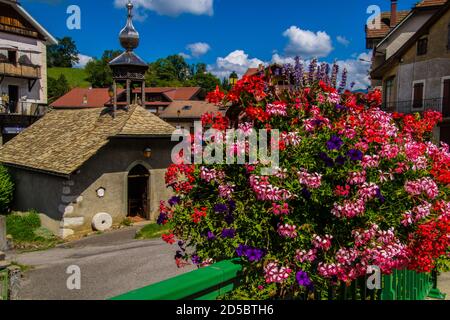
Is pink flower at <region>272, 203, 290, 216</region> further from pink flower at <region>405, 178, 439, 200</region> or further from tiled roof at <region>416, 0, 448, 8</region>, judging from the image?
tiled roof at <region>416, 0, 448, 8</region>

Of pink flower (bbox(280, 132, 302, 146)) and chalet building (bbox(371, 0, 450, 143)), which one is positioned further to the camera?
chalet building (bbox(371, 0, 450, 143))

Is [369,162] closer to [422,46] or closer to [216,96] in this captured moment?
[216,96]

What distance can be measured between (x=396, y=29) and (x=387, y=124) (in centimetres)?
2783

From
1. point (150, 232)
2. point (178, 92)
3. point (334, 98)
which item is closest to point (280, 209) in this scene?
point (334, 98)

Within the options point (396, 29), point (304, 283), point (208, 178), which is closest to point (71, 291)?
point (208, 178)

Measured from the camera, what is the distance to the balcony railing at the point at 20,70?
108 feet

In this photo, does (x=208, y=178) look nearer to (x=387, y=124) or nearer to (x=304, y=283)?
(x=304, y=283)

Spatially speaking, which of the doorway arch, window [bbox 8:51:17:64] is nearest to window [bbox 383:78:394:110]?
the doorway arch

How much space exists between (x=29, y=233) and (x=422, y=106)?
22545 millimetres

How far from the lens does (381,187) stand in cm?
322

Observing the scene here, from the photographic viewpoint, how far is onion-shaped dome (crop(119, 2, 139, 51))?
20.5m

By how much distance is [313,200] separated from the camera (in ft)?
9.81

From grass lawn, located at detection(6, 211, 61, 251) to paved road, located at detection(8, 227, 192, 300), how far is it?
1.26 metres

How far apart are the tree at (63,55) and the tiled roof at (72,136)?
11617 cm
